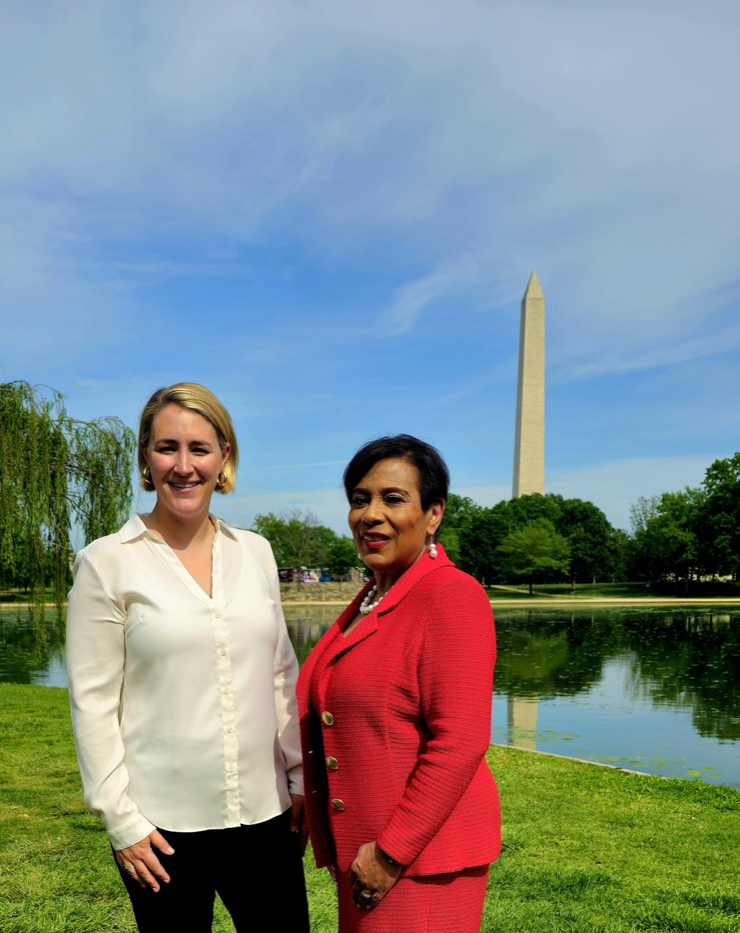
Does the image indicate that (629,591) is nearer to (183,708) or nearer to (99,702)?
(183,708)

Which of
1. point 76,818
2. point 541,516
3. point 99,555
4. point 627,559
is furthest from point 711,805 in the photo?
point 627,559

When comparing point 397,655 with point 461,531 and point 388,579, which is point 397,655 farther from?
point 461,531

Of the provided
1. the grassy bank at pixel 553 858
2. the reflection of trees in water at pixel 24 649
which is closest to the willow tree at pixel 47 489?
the reflection of trees in water at pixel 24 649

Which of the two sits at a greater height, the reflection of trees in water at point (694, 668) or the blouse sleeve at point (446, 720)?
the blouse sleeve at point (446, 720)

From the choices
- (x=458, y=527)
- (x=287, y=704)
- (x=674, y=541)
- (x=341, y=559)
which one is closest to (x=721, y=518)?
(x=674, y=541)

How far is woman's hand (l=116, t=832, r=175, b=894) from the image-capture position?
2.04m

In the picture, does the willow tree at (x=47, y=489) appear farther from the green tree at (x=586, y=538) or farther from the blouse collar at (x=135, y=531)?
the green tree at (x=586, y=538)

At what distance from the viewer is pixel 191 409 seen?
86.7 inches

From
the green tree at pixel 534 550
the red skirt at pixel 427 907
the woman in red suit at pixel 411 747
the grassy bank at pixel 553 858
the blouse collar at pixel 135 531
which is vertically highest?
the green tree at pixel 534 550

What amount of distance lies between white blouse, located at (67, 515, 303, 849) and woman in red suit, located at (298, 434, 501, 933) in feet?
0.85

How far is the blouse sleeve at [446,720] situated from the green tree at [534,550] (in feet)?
144

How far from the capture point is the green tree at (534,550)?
148 ft

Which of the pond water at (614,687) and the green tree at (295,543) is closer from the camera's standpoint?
the pond water at (614,687)

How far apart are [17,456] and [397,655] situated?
946 cm
